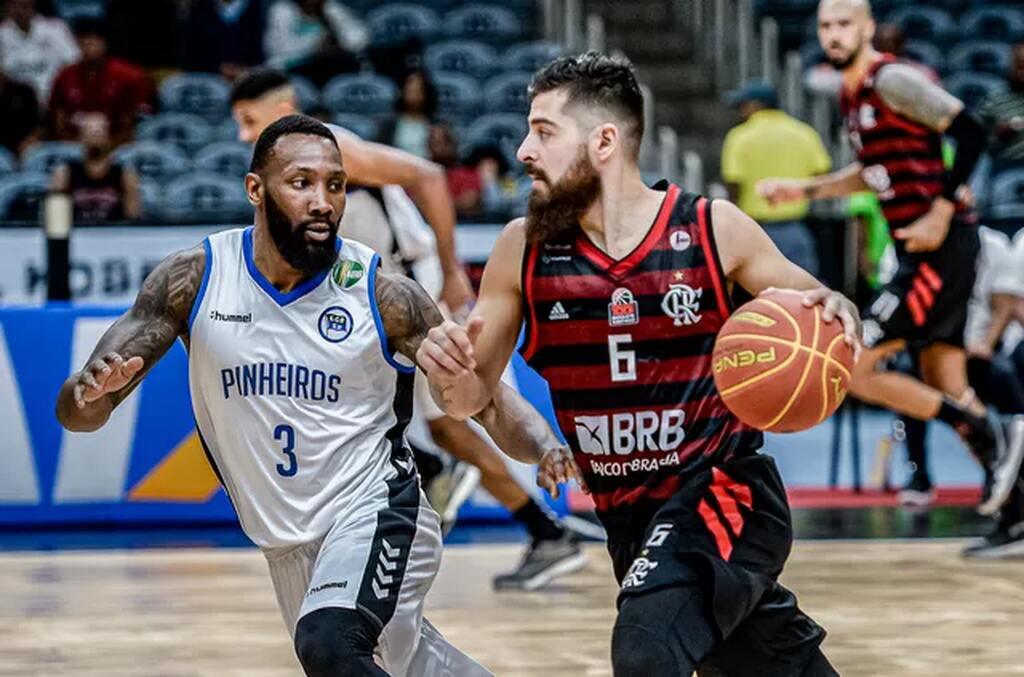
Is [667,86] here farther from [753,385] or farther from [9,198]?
[753,385]

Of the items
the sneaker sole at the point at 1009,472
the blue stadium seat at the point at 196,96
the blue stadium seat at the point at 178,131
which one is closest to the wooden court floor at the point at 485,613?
the sneaker sole at the point at 1009,472

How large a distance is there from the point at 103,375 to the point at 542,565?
342cm

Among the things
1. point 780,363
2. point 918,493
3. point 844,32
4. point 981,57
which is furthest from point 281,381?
point 981,57

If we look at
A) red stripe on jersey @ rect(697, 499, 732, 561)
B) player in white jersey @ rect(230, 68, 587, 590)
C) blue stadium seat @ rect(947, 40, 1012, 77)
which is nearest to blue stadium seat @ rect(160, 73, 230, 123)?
blue stadium seat @ rect(947, 40, 1012, 77)

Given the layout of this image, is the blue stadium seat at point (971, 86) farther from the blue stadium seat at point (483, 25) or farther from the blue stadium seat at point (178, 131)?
the blue stadium seat at point (178, 131)

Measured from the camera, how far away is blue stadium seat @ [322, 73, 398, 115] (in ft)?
45.0

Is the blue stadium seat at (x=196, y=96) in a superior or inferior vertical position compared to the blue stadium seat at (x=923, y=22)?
inferior

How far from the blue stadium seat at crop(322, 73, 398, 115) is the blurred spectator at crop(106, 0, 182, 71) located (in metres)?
1.32

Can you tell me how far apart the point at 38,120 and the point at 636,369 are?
9.78m

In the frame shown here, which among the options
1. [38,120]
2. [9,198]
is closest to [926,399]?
[9,198]

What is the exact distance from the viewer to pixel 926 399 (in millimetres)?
7891

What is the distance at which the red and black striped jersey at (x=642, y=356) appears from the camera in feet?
13.4

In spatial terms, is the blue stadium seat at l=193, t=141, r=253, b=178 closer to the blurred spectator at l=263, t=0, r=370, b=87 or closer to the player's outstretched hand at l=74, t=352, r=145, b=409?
the blurred spectator at l=263, t=0, r=370, b=87

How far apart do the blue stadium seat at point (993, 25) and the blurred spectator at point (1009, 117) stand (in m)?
2.64
